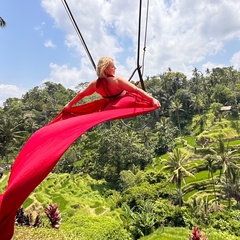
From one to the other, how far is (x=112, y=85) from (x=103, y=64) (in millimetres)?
181

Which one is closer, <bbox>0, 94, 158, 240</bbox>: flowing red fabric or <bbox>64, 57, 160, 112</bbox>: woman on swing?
<bbox>0, 94, 158, 240</bbox>: flowing red fabric

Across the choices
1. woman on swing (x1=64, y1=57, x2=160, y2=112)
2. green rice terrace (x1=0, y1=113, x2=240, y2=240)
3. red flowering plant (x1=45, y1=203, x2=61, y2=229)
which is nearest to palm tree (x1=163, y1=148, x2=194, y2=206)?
green rice terrace (x1=0, y1=113, x2=240, y2=240)

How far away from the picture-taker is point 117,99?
2.44 metres

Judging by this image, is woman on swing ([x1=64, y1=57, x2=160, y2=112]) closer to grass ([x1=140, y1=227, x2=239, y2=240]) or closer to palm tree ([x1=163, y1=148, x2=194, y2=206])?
grass ([x1=140, y1=227, x2=239, y2=240])

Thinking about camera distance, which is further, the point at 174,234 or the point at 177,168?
the point at 177,168

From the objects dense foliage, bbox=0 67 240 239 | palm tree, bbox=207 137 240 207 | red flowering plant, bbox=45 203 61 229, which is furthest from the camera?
palm tree, bbox=207 137 240 207

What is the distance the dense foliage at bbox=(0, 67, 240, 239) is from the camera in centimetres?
1786

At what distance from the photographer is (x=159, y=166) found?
36938 mm

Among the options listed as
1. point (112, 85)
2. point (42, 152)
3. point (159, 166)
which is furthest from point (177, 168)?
point (42, 152)

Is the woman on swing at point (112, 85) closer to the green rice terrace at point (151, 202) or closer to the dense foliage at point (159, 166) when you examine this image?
the dense foliage at point (159, 166)

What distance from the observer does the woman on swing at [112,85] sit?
236 centimetres

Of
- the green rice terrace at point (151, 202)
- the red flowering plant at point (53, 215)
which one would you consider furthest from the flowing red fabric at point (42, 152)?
the red flowering plant at point (53, 215)

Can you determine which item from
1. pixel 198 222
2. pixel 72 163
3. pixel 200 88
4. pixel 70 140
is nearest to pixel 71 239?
pixel 70 140

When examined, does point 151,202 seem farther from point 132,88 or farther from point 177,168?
point 132,88
